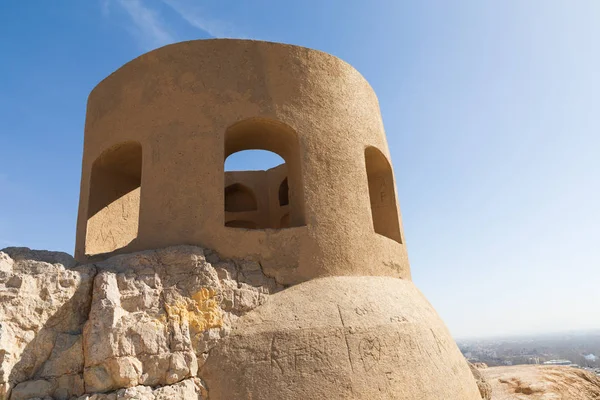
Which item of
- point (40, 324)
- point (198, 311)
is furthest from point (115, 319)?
point (198, 311)

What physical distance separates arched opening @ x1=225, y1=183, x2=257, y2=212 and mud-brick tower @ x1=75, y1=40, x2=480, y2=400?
566 cm

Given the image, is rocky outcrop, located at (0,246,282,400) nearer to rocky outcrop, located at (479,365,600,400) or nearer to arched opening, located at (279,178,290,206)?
rocky outcrop, located at (479,365,600,400)

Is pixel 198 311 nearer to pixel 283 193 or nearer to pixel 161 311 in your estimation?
pixel 161 311

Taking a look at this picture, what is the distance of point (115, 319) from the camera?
4141 mm

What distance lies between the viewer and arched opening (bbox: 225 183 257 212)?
12.8 m

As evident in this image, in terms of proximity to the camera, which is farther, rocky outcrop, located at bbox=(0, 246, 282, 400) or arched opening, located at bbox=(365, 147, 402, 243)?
arched opening, located at bbox=(365, 147, 402, 243)

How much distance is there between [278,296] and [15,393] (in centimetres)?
255

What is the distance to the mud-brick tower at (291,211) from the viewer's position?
4402 mm

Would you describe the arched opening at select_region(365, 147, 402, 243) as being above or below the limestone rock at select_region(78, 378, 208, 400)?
above

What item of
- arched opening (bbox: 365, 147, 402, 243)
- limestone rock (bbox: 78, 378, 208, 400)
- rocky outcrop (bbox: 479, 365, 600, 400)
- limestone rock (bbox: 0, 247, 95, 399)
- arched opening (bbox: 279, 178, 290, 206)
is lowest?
rocky outcrop (bbox: 479, 365, 600, 400)

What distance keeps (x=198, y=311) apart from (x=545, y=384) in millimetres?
8506

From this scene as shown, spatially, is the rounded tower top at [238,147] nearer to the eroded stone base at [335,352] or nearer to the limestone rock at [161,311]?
the limestone rock at [161,311]

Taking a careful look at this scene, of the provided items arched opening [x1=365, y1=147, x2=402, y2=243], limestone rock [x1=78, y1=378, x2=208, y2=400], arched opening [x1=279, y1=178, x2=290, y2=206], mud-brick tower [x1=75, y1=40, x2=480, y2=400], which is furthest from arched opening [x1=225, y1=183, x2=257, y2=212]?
limestone rock [x1=78, y1=378, x2=208, y2=400]

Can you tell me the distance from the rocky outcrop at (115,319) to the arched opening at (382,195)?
2.82 m
